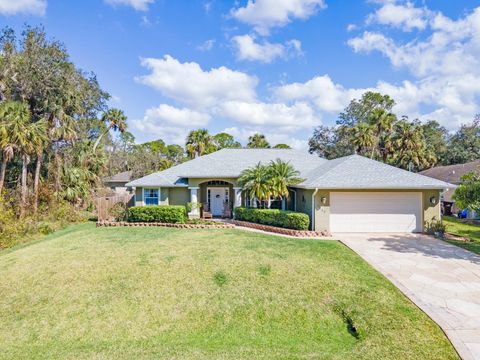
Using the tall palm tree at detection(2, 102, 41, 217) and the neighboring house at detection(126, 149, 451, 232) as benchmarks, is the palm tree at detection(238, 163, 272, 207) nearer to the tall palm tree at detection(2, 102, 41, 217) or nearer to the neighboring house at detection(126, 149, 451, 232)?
the neighboring house at detection(126, 149, 451, 232)

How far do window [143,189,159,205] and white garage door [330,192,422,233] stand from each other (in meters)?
12.8

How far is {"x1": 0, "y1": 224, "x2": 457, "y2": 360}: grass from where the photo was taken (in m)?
6.19

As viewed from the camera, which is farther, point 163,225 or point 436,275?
point 163,225

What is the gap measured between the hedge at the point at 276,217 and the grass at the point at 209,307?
2977mm

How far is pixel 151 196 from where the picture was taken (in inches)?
840

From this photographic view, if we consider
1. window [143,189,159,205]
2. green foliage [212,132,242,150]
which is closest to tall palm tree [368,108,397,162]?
window [143,189,159,205]

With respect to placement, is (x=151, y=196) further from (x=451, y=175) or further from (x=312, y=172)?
(x=451, y=175)

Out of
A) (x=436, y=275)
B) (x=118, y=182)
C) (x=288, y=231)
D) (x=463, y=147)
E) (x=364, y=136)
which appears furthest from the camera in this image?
(x=118, y=182)

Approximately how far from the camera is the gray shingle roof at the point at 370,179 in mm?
14695

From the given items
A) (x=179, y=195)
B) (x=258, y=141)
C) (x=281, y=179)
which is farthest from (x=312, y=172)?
(x=258, y=141)

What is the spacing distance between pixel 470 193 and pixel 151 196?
19.0m

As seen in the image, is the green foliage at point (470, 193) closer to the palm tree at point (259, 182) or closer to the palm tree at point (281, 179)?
the palm tree at point (281, 179)

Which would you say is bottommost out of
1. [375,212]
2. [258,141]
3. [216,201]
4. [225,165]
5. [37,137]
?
[375,212]

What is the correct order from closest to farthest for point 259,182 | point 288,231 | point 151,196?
point 288,231 < point 259,182 < point 151,196
